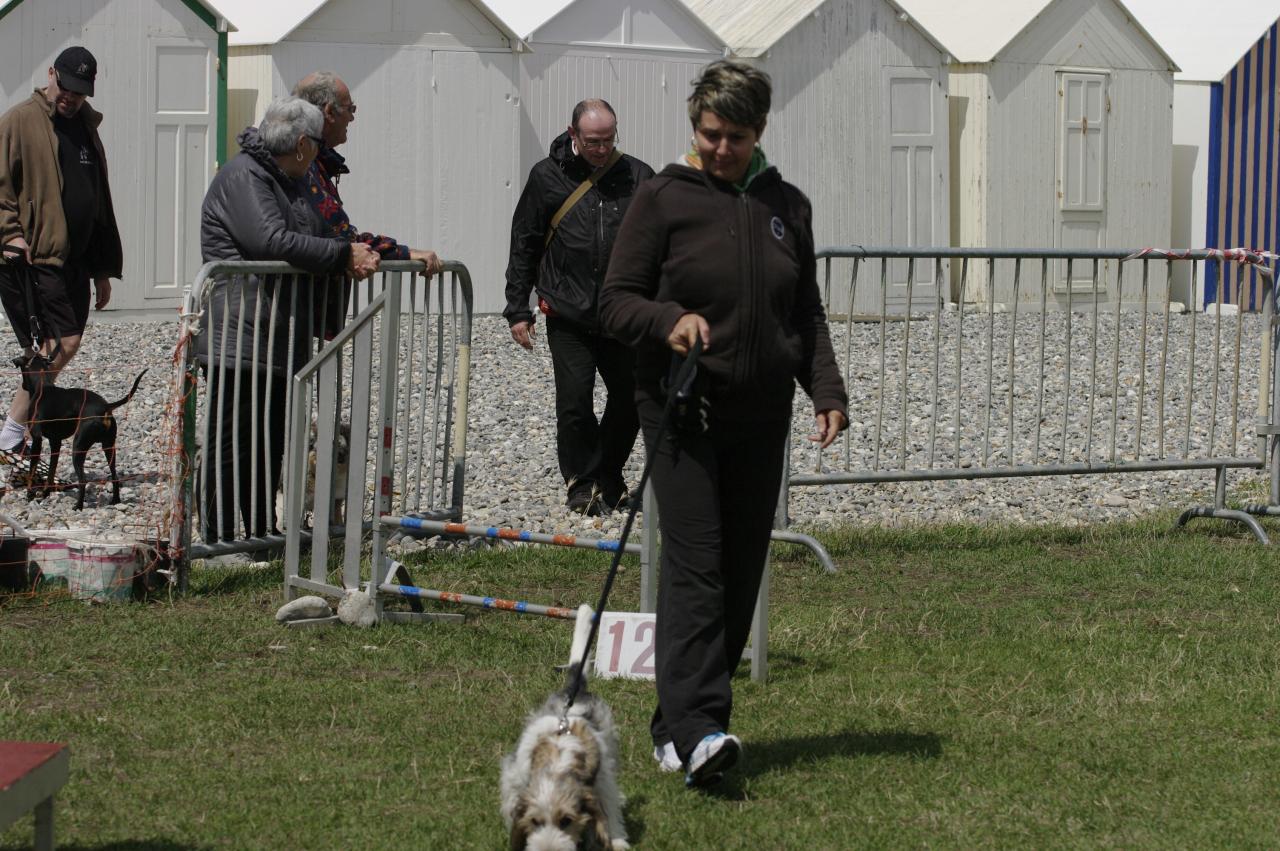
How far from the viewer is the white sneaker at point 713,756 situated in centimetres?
420

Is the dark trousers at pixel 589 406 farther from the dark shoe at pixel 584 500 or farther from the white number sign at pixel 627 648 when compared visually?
the white number sign at pixel 627 648

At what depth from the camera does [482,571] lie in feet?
24.0

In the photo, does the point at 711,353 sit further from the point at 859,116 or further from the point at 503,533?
the point at 859,116

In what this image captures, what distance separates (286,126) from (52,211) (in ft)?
7.04

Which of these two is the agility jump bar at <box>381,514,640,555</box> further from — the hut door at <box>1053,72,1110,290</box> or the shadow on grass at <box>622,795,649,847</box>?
the hut door at <box>1053,72,1110,290</box>

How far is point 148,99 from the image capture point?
1587cm

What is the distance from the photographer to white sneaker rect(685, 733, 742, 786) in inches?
165

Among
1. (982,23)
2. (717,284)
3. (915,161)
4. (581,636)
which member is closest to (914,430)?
(581,636)

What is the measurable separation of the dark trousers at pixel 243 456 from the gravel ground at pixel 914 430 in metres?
0.20

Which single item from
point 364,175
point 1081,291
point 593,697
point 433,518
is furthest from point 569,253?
point 1081,291

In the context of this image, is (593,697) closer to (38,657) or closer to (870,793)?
(870,793)

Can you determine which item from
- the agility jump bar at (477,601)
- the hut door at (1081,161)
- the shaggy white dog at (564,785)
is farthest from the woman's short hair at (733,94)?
the hut door at (1081,161)

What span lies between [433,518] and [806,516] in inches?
86.3

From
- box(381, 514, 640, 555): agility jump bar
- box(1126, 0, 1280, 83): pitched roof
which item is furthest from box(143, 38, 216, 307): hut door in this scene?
box(1126, 0, 1280, 83): pitched roof
